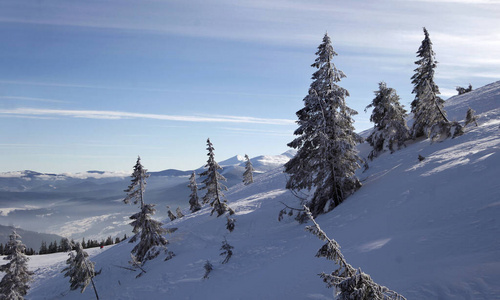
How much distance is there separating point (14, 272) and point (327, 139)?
36.5 m

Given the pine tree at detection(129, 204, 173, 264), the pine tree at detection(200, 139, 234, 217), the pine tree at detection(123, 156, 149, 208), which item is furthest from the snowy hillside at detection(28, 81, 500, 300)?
the pine tree at detection(123, 156, 149, 208)

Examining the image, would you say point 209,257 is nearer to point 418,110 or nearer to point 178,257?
point 178,257

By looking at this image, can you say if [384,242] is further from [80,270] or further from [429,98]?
[80,270]

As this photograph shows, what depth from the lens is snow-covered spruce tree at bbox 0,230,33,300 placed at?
28.9m

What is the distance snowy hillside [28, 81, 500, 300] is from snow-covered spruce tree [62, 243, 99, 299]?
102cm

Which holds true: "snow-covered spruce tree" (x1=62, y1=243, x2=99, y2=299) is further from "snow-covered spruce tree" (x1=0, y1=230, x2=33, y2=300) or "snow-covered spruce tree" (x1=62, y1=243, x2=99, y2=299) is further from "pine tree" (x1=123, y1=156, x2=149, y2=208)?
"pine tree" (x1=123, y1=156, x2=149, y2=208)

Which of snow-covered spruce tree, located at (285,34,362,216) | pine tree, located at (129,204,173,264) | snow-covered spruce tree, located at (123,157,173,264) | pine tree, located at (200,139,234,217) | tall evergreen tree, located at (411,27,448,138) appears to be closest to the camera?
snow-covered spruce tree, located at (285,34,362,216)

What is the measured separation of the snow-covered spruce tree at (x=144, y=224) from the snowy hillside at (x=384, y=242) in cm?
132

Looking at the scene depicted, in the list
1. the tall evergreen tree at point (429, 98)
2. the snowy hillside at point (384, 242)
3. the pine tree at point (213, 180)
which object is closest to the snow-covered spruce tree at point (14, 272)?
the snowy hillside at point (384, 242)

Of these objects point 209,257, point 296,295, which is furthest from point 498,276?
point 209,257

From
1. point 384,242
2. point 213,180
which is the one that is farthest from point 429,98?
point 213,180

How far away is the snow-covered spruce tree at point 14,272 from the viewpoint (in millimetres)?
28891

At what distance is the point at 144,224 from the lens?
2700cm

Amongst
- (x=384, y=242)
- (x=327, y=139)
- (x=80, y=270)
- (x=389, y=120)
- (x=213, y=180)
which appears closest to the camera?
(x=384, y=242)
